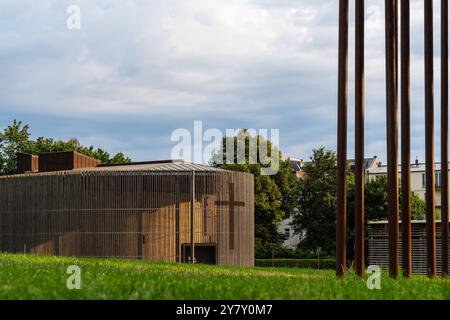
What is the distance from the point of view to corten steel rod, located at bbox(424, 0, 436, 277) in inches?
698

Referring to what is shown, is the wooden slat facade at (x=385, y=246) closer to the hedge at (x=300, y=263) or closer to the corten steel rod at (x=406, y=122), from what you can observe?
the corten steel rod at (x=406, y=122)

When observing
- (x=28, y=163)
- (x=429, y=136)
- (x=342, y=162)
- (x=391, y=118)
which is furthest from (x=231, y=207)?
(x=342, y=162)

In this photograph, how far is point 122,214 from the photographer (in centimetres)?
4406

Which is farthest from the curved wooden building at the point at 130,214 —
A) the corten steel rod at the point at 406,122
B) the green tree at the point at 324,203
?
the corten steel rod at the point at 406,122

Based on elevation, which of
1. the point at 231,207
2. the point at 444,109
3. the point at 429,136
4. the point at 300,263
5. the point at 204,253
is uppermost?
the point at 444,109

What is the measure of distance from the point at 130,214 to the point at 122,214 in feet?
1.40

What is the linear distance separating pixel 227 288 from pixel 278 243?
58064 millimetres

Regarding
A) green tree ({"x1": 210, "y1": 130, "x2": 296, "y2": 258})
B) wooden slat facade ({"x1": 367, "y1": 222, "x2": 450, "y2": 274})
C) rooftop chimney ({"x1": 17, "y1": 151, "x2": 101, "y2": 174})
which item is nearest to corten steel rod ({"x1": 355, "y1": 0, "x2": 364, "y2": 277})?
wooden slat facade ({"x1": 367, "y1": 222, "x2": 450, "y2": 274})

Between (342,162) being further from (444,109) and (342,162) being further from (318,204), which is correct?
(318,204)

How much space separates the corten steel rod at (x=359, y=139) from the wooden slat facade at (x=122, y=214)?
29250 millimetres

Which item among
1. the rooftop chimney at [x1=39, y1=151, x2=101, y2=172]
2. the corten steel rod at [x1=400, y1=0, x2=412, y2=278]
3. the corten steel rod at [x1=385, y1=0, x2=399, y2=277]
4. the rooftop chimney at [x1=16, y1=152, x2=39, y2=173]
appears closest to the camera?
the corten steel rod at [x1=385, y1=0, x2=399, y2=277]

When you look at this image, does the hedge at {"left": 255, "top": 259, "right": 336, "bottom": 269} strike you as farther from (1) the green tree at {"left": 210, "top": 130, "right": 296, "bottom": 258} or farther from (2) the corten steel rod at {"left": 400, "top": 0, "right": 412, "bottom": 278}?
(2) the corten steel rod at {"left": 400, "top": 0, "right": 412, "bottom": 278}
